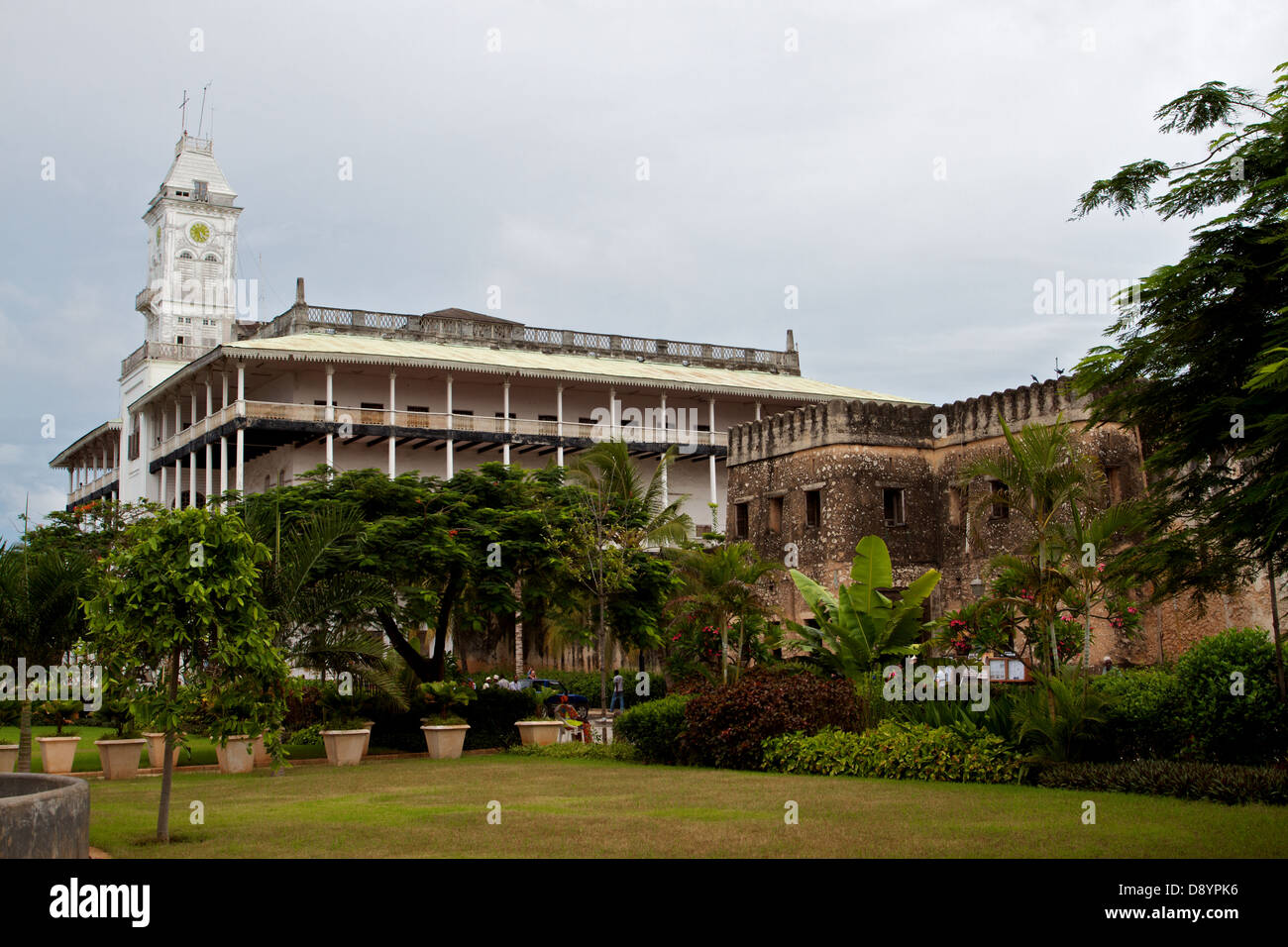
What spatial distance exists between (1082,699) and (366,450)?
95.1 feet

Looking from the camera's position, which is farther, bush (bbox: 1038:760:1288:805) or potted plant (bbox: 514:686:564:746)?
potted plant (bbox: 514:686:564:746)

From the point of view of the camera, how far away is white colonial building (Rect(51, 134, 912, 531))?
35.5m

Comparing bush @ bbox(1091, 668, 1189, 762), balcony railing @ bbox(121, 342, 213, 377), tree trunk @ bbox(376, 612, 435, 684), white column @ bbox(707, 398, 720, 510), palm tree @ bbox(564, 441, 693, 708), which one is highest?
balcony railing @ bbox(121, 342, 213, 377)

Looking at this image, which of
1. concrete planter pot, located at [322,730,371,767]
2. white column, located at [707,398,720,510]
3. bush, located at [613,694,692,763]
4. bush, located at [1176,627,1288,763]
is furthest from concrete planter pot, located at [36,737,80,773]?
white column, located at [707,398,720,510]

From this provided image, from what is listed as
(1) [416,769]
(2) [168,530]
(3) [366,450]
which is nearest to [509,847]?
(2) [168,530]

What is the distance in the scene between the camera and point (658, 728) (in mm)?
15828

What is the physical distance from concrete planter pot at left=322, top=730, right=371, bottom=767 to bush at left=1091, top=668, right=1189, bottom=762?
31.4 feet

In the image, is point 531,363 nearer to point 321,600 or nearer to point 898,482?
point 898,482

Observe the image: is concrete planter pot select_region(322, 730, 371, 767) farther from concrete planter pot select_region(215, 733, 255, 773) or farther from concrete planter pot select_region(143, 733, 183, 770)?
concrete planter pot select_region(143, 733, 183, 770)

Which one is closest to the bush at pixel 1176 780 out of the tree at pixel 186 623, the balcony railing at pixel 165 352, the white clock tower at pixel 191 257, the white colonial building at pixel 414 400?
the tree at pixel 186 623

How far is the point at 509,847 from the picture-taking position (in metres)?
8.21

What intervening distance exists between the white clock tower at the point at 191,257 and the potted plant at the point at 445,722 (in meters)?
34.2

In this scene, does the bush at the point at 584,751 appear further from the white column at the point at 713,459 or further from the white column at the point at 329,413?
Answer: the white column at the point at 713,459
